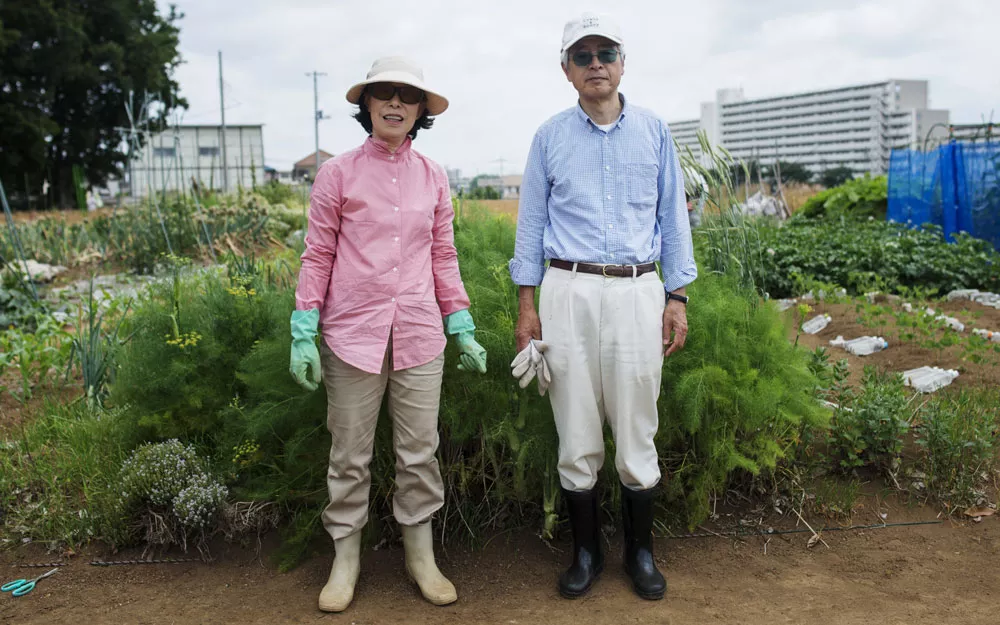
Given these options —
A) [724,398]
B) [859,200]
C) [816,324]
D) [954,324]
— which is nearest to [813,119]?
[859,200]

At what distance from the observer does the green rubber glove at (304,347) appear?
263cm

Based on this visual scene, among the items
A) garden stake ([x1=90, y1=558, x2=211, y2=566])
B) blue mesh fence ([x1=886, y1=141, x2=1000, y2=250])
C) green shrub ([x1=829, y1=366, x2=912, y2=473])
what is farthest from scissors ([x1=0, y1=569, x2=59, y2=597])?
blue mesh fence ([x1=886, y1=141, x2=1000, y2=250])

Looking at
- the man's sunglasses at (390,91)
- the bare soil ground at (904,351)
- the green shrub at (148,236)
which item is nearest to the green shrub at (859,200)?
the bare soil ground at (904,351)

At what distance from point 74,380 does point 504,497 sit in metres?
3.33

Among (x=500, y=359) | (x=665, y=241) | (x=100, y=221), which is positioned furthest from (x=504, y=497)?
(x=100, y=221)

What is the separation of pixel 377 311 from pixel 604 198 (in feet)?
2.90

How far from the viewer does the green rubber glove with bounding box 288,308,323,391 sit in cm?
263

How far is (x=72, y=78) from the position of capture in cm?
2400

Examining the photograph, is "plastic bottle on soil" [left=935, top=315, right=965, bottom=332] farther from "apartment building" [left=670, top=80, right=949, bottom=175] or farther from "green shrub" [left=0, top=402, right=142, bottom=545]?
"apartment building" [left=670, top=80, right=949, bottom=175]

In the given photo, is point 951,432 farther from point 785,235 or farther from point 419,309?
point 785,235

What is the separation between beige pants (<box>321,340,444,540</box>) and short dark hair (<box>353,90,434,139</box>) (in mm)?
810

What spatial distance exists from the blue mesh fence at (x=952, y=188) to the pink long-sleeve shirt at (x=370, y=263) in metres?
9.27

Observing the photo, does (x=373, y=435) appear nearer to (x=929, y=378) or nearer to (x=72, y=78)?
(x=929, y=378)

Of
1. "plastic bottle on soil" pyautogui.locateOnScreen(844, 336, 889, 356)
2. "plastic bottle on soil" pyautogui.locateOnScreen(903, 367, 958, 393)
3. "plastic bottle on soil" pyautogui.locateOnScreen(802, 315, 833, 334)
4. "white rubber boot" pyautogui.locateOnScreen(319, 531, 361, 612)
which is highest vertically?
"plastic bottle on soil" pyautogui.locateOnScreen(802, 315, 833, 334)
